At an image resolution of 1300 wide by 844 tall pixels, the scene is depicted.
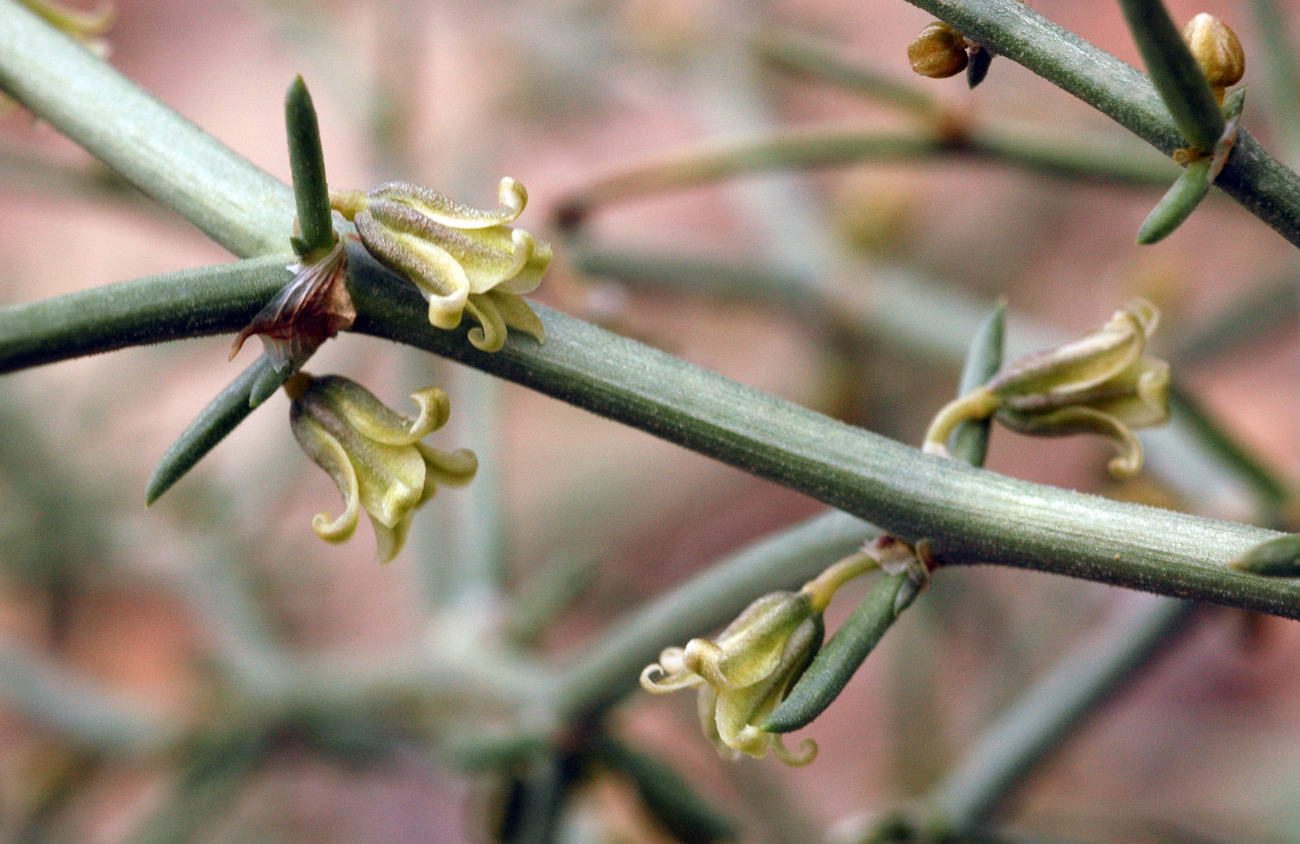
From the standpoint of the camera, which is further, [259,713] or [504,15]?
[504,15]

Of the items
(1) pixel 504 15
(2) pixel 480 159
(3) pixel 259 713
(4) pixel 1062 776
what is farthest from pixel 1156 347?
(1) pixel 504 15

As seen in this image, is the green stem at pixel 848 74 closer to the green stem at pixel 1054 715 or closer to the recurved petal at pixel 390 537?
the green stem at pixel 1054 715

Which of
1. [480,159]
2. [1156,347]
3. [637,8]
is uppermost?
[637,8]

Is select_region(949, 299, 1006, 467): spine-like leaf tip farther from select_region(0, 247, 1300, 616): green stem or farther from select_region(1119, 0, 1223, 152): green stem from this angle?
select_region(1119, 0, 1223, 152): green stem

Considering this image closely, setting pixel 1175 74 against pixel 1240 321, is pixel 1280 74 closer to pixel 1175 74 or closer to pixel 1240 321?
pixel 1240 321

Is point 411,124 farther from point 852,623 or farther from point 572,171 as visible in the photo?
point 852,623

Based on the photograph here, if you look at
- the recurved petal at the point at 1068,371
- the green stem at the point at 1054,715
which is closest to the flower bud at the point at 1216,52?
the recurved petal at the point at 1068,371
